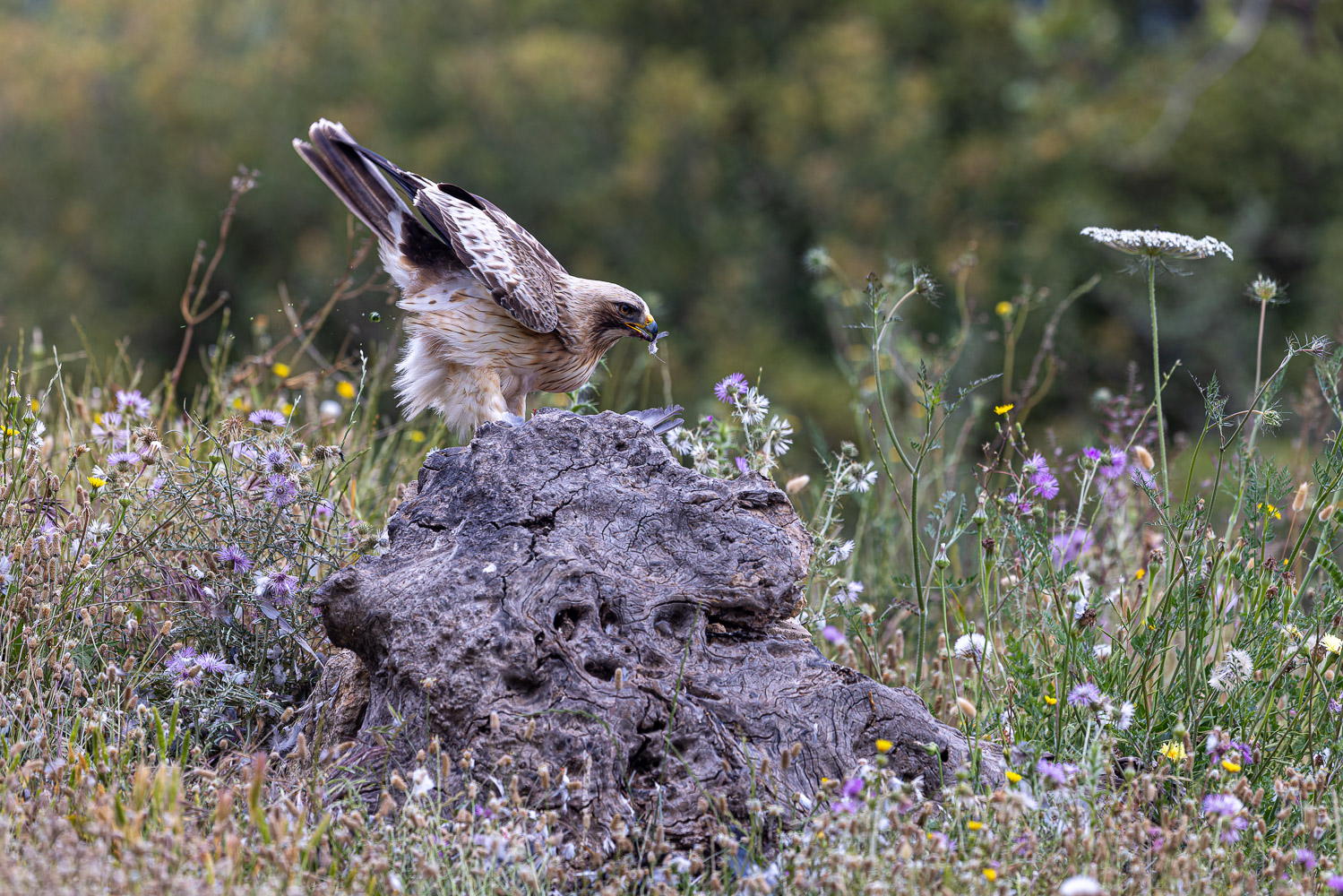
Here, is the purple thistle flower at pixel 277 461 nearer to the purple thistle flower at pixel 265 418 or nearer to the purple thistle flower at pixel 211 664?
the purple thistle flower at pixel 265 418

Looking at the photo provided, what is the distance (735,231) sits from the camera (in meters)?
16.9

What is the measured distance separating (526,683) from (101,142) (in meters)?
19.9

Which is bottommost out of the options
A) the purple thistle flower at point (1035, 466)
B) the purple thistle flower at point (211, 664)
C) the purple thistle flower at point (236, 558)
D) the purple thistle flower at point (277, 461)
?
the purple thistle flower at point (211, 664)

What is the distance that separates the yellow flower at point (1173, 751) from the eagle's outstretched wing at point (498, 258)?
258cm

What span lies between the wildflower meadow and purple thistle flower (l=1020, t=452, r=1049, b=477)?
2 cm

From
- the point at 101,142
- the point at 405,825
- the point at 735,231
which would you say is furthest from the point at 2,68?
the point at 405,825

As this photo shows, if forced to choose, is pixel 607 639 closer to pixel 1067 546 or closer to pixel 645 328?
pixel 1067 546

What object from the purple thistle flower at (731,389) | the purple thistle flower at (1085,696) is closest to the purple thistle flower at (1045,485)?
the purple thistle flower at (1085,696)

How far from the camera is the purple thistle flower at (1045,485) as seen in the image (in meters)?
3.55

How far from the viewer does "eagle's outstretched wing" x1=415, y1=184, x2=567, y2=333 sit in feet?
15.0

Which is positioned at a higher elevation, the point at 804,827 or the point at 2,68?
the point at 2,68

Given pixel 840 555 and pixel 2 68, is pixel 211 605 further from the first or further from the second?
pixel 2 68

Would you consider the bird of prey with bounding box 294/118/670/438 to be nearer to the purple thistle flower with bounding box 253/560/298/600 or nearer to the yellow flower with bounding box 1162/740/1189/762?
the purple thistle flower with bounding box 253/560/298/600


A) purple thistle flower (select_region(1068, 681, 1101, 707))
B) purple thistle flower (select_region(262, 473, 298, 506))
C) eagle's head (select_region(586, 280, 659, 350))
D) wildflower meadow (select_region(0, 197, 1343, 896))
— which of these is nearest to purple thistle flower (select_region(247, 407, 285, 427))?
wildflower meadow (select_region(0, 197, 1343, 896))
